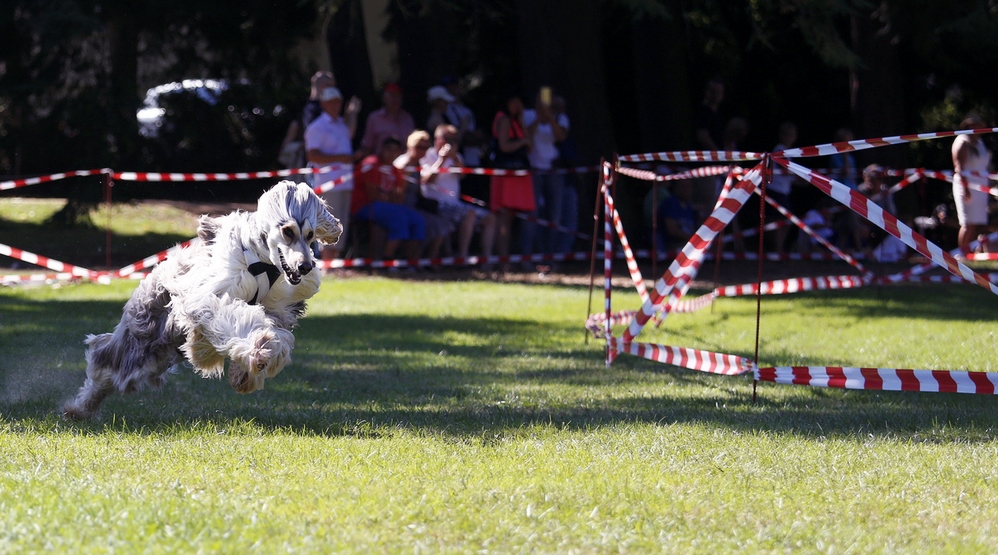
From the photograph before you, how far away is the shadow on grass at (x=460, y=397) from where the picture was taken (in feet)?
19.9

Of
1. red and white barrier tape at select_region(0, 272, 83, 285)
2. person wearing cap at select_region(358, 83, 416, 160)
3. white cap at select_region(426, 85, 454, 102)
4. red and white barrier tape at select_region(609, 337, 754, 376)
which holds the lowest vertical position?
red and white barrier tape at select_region(609, 337, 754, 376)

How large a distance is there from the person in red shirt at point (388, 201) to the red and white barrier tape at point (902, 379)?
299 inches

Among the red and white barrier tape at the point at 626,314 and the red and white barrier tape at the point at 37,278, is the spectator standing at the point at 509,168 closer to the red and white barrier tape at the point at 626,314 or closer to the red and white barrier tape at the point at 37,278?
the red and white barrier tape at the point at 626,314

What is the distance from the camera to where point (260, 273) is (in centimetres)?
570

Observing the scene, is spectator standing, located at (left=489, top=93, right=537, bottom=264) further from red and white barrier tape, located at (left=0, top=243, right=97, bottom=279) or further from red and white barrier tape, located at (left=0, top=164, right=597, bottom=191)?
red and white barrier tape, located at (left=0, top=243, right=97, bottom=279)

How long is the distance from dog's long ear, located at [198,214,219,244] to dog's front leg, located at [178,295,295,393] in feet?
1.30

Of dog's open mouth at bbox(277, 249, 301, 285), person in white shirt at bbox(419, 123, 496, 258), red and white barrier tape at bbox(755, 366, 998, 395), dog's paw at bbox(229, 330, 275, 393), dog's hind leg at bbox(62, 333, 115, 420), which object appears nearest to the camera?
dog's paw at bbox(229, 330, 275, 393)

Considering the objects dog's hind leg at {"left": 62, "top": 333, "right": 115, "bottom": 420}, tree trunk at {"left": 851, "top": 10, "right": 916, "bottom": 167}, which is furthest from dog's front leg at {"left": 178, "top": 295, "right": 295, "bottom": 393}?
tree trunk at {"left": 851, "top": 10, "right": 916, "bottom": 167}

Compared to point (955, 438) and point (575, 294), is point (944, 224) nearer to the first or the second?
point (575, 294)

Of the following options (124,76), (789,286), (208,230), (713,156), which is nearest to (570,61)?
(124,76)

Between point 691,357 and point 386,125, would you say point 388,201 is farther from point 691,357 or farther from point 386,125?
point 691,357

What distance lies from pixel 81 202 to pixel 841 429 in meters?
12.9

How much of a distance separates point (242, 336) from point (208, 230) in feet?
2.40

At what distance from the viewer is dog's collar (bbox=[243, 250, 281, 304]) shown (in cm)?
567
